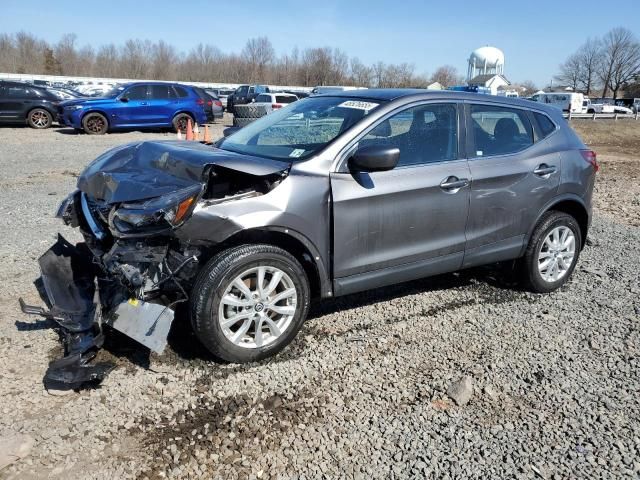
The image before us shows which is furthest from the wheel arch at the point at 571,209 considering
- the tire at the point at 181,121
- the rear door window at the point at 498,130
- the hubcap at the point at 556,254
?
the tire at the point at 181,121

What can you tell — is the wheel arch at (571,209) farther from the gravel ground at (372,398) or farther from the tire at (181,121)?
the tire at (181,121)

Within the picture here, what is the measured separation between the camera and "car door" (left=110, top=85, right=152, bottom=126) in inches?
669

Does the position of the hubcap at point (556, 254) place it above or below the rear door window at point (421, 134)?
below

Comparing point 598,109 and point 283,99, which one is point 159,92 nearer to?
point 283,99

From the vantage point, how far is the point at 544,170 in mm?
4602

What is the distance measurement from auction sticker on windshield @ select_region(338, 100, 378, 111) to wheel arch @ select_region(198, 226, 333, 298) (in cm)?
115

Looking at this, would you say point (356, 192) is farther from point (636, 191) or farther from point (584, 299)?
point (636, 191)

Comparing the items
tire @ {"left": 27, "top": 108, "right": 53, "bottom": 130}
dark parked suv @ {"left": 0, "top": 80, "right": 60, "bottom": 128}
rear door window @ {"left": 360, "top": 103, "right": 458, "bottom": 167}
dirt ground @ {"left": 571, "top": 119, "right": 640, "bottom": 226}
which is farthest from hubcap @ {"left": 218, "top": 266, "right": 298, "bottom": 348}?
tire @ {"left": 27, "top": 108, "right": 53, "bottom": 130}

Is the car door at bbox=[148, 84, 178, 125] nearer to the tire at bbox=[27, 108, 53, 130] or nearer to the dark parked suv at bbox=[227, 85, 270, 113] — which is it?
the tire at bbox=[27, 108, 53, 130]

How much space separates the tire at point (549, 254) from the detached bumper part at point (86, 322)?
10.6 ft

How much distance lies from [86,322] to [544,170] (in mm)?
3806

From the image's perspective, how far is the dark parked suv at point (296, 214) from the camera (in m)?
3.23

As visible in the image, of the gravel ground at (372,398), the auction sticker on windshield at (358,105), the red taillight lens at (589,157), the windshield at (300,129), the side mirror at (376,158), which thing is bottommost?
the gravel ground at (372,398)

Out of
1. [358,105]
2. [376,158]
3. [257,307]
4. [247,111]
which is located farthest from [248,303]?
[247,111]
